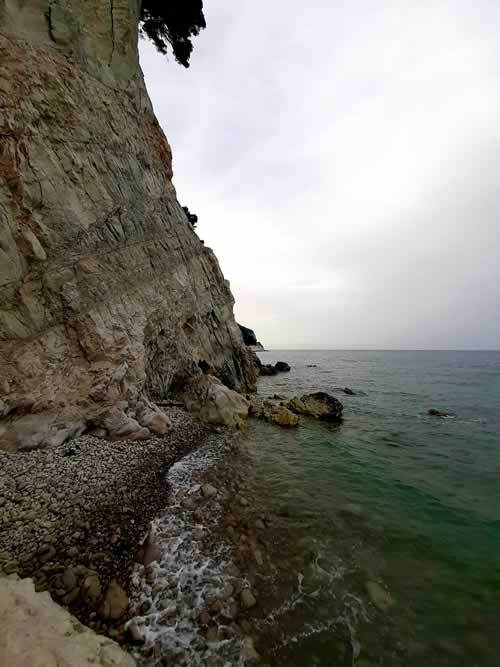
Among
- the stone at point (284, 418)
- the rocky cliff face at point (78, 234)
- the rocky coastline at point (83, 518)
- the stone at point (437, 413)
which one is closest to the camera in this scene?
the rocky coastline at point (83, 518)

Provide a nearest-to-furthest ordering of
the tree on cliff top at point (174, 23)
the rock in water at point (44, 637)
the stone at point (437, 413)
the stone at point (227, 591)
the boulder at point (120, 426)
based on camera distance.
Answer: the rock in water at point (44, 637) < the stone at point (227, 591) < the boulder at point (120, 426) < the tree on cliff top at point (174, 23) < the stone at point (437, 413)

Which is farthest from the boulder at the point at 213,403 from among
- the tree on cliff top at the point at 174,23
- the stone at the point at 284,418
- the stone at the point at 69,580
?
the tree on cliff top at the point at 174,23

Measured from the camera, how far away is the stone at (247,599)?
4.63 metres

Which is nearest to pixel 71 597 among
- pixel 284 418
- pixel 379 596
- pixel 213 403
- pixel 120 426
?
pixel 379 596

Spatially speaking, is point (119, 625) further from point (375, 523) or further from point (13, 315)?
point (13, 315)

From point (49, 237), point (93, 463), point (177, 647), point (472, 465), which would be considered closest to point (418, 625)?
point (177, 647)

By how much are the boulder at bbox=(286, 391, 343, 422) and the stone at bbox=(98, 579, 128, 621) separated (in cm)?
1452

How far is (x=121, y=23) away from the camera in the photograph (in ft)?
44.1

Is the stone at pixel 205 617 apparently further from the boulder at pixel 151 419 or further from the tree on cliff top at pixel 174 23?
the tree on cliff top at pixel 174 23

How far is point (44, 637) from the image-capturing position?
3322 millimetres

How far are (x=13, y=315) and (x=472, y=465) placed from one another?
18.5m

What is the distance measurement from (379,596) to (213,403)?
10.6m

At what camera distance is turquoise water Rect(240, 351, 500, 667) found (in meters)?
4.24

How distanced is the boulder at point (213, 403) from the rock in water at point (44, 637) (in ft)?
33.3
